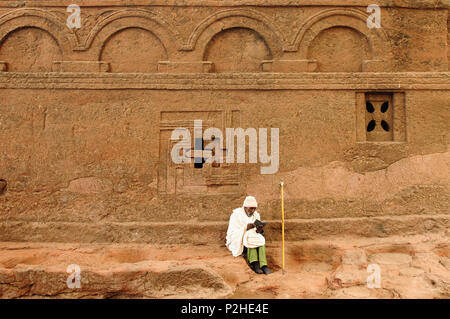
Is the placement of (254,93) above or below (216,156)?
above

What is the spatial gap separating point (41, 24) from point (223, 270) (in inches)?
197

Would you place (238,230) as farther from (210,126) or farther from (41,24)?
(41,24)

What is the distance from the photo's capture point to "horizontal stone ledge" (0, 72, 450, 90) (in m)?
5.29

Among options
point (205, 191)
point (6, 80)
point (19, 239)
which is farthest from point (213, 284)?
point (6, 80)

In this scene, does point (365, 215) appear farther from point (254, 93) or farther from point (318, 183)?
point (254, 93)

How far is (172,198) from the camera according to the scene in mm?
5246

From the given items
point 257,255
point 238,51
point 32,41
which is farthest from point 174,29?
point 257,255

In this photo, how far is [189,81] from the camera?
17.4ft

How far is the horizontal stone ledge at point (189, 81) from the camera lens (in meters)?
5.29

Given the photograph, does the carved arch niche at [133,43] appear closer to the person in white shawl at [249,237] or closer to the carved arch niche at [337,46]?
the carved arch niche at [337,46]

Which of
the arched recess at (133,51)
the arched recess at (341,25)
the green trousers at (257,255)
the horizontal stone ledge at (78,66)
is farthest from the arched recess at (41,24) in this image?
the green trousers at (257,255)

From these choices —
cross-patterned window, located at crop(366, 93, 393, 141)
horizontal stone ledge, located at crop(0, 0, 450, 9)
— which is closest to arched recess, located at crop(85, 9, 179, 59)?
horizontal stone ledge, located at crop(0, 0, 450, 9)

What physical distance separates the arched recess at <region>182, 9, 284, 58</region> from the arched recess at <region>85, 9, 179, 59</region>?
0.96ft

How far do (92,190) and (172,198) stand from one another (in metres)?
1.28
